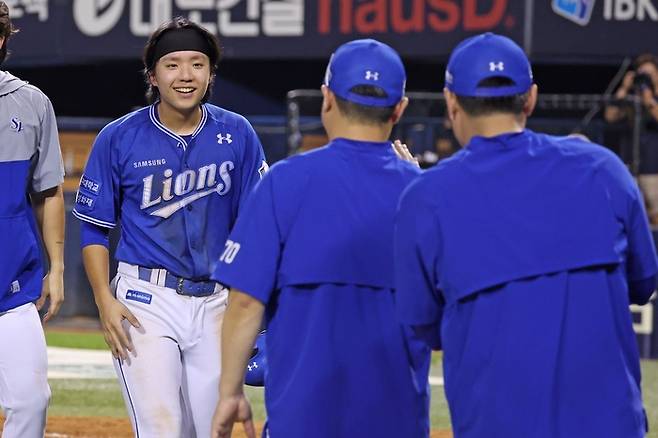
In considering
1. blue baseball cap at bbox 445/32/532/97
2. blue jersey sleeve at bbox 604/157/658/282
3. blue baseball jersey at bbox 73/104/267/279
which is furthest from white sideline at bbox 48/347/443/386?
blue baseball cap at bbox 445/32/532/97

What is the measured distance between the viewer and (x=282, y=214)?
3.57m

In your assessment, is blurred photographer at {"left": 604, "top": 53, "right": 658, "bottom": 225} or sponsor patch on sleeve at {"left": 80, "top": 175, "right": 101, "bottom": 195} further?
blurred photographer at {"left": 604, "top": 53, "right": 658, "bottom": 225}

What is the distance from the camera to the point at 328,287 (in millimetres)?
3564

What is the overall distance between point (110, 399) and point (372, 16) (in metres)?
5.03

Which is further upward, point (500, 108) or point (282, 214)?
point (500, 108)

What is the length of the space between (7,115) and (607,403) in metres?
2.52

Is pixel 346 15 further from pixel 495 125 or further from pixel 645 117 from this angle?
pixel 495 125

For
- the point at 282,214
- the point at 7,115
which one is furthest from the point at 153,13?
the point at 282,214

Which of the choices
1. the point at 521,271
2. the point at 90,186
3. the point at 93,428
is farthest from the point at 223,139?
the point at 93,428

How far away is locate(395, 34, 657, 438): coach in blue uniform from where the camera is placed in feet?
10.6

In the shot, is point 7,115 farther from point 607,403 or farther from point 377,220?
point 607,403

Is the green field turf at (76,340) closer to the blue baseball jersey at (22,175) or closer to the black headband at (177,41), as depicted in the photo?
the blue baseball jersey at (22,175)

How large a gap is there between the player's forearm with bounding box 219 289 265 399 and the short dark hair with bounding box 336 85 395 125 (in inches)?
20.8

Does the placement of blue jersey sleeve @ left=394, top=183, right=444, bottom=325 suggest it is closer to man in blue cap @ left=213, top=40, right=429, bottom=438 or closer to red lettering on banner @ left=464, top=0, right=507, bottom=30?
man in blue cap @ left=213, top=40, right=429, bottom=438
